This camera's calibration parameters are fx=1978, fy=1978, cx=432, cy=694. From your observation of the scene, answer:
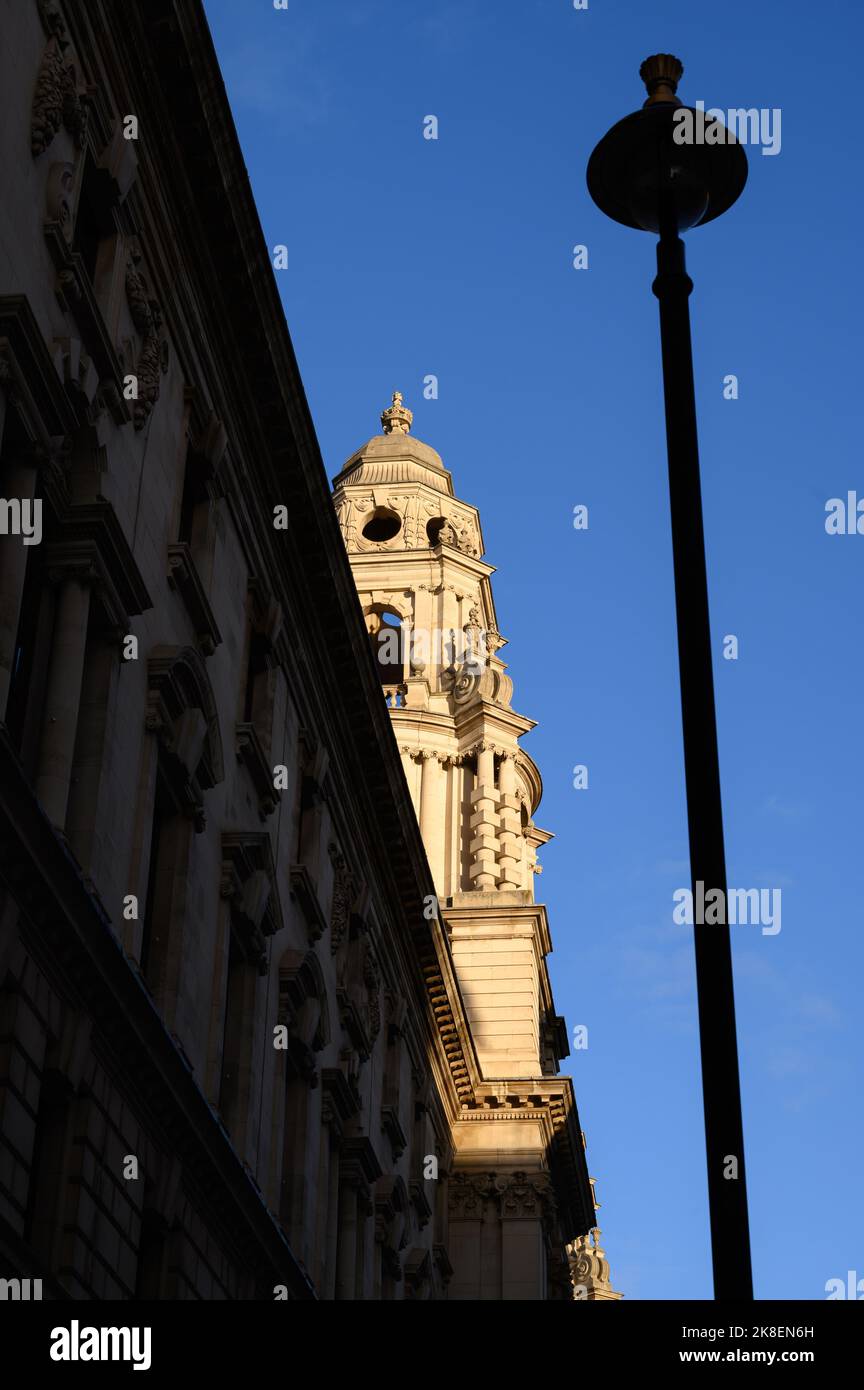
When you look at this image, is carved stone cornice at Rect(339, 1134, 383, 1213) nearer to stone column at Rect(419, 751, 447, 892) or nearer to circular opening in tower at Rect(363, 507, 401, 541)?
stone column at Rect(419, 751, 447, 892)

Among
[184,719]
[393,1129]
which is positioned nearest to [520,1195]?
[393,1129]

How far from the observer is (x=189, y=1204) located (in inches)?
894

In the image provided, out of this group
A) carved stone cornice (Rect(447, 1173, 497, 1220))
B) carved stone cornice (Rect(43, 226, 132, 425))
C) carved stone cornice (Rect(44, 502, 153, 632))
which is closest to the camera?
carved stone cornice (Rect(43, 226, 132, 425))

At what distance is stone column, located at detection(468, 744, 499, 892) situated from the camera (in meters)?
56.8

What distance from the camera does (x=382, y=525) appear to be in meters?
66.6

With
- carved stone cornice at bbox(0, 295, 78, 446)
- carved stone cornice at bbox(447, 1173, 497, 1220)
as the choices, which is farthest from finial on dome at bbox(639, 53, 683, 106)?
carved stone cornice at bbox(447, 1173, 497, 1220)

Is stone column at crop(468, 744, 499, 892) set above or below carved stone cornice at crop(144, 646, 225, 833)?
A: above

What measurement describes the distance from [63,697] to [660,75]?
9.55m

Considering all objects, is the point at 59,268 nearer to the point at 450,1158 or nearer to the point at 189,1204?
the point at 189,1204

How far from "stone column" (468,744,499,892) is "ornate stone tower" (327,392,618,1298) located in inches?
2.1

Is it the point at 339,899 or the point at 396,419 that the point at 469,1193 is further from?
the point at 396,419

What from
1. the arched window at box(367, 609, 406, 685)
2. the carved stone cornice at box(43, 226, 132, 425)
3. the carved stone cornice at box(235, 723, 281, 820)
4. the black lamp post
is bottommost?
the black lamp post

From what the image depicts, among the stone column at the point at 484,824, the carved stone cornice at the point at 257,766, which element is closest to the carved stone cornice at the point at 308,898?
the carved stone cornice at the point at 257,766

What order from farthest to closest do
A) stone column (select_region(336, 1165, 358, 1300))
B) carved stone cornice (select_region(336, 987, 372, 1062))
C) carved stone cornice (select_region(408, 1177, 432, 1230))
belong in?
carved stone cornice (select_region(408, 1177, 432, 1230)), carved stone cornice (select_region(336, 987, 372, 1062)), stone column (select_region(336, 1165, 358, 1300))
